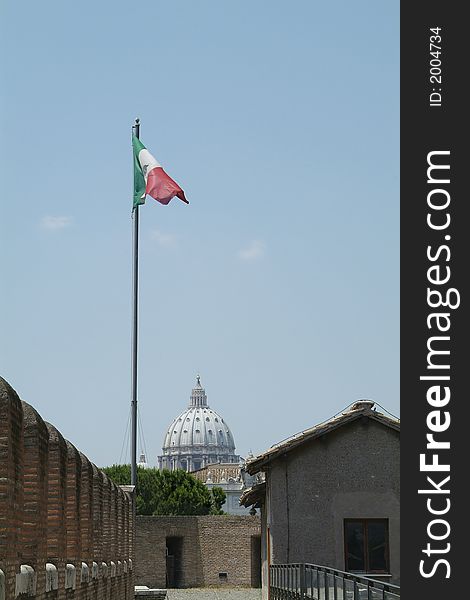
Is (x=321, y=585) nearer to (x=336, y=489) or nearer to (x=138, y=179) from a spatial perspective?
(x=336, y=489)

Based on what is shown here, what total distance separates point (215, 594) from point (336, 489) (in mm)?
25375

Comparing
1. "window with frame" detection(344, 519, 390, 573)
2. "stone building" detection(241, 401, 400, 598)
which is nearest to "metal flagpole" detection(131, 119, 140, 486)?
"stone building" detection(241, 401, 400, 598)

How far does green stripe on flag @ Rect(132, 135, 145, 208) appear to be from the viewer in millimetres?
31266

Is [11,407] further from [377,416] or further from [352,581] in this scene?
[377,416]

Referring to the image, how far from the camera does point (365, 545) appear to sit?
29047mm

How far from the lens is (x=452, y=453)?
8.80m

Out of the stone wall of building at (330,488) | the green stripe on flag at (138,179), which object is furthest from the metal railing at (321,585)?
the green stripe on flag at (138,179)

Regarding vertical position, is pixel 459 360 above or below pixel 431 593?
above

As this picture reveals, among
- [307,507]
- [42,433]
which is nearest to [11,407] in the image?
[42,433]

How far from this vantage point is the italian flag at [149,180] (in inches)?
1195

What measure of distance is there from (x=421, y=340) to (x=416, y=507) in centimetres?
120

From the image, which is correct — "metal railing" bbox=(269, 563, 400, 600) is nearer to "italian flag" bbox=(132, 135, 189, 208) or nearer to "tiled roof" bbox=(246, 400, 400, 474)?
"tiled roof" bbox=(246, 400, 400, 474)

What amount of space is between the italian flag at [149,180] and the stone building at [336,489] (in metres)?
6.74

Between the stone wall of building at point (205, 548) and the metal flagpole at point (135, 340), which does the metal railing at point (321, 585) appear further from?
Answer: the stone wall of building at point (205, 548)
